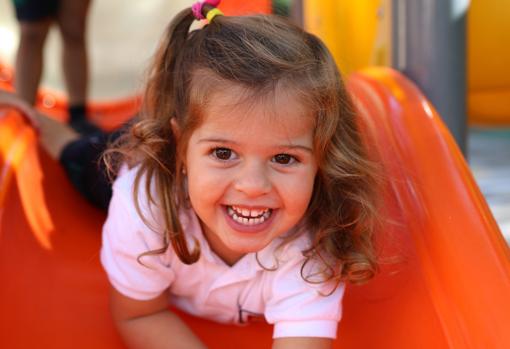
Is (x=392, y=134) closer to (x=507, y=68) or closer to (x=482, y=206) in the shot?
(x=482, y=206)

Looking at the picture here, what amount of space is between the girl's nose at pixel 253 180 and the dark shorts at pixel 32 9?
163cm

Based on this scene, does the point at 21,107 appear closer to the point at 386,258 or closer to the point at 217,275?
the point at 217,275

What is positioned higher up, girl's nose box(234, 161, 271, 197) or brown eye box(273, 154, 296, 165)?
brown eye box(273, 154, 296, 165)

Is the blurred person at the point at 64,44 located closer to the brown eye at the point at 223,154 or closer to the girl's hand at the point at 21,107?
the girl's hand at the point at 21,107

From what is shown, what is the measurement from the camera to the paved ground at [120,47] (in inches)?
123

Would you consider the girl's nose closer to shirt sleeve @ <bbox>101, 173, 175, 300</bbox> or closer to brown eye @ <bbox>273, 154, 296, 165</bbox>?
brown eye @ <bbox>273, 154, 296, 165</bbox>

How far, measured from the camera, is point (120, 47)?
3494mm

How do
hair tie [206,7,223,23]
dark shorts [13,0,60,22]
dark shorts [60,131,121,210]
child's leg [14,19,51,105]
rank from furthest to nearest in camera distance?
dark shorts [13,0,60,22] < child's leg [14,19,51,105] < dark shorts [60,131,121,210] < hair tie [206,7,223,23]

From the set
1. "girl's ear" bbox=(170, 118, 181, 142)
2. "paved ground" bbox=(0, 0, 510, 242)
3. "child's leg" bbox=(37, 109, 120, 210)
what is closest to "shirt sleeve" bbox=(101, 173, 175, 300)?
"girl's ear" bbox=(170, 118, 181, 142)

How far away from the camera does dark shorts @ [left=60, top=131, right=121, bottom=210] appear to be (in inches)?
58.1

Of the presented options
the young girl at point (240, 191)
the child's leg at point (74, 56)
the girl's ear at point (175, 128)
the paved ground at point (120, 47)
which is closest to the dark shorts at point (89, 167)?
the young girl at point (240, 191)

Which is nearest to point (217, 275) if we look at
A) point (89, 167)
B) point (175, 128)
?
point (175, 128)

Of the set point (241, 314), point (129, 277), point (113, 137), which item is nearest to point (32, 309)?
point (129, 277)

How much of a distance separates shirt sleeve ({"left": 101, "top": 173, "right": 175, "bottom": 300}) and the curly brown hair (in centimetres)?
3
